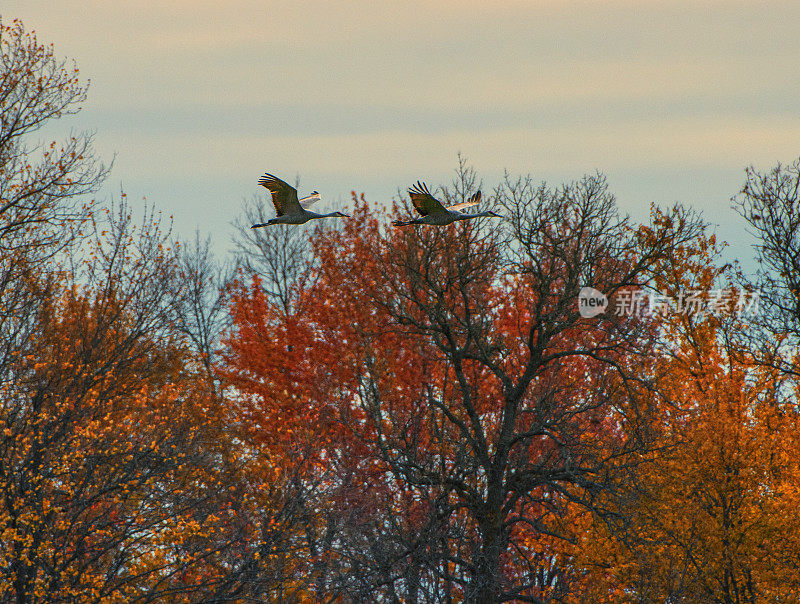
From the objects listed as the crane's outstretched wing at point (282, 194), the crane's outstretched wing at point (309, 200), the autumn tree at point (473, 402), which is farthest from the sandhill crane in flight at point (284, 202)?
the autumn tree at point (473, 402)

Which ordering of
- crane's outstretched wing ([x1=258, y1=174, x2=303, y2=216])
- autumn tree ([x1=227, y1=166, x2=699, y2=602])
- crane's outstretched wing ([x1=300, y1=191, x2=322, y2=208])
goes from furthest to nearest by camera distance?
autumn tree ([x1=227, y1=166, x2=699, y2=602])
crane's outstretched wing ([x1=300, y1=191, x2=322, y2=208])
crane's outstretched wing ([x1=258, y1=174, x2=303, y2=216])

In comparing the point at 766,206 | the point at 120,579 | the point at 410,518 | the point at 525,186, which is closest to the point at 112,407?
the point at 120,579

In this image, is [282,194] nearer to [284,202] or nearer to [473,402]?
[284,202]

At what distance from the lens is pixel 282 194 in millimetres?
14844

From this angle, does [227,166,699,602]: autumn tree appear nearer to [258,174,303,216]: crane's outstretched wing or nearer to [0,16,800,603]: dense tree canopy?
[0,16,800,603]: dense tree canopy

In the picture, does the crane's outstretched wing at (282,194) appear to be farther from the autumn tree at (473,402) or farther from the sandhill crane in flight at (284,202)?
the autumn tree at (473,402)

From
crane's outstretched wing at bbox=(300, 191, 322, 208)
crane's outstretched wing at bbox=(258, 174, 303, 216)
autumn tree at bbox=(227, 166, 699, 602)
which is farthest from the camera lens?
autumn tree at bbox=(227, 166, 699, 602)

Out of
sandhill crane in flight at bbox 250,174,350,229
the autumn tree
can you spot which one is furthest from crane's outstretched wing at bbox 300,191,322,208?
the autumn tree

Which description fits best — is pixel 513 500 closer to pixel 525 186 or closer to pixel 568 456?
pixel 568 456

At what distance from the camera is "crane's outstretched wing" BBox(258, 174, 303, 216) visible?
580 inches

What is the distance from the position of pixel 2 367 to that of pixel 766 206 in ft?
67.8

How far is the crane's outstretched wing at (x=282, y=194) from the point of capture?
14.7m

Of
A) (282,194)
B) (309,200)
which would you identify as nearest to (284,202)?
(282,194)

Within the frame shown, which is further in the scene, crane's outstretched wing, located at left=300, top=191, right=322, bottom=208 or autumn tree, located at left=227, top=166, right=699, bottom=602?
autumn tree, located at left=227, top=166, right=699, bottom=602
